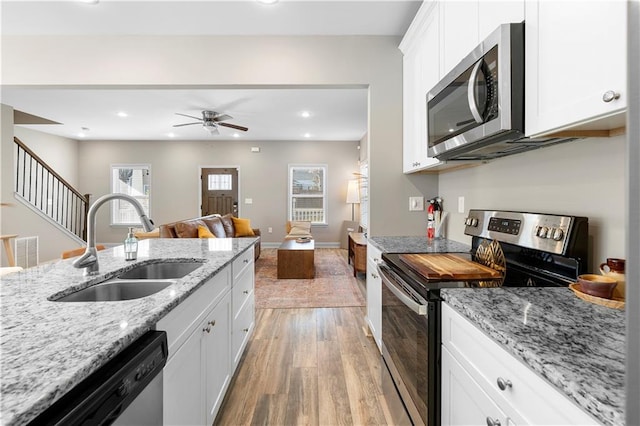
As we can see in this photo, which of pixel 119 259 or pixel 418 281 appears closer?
pixel 418 281

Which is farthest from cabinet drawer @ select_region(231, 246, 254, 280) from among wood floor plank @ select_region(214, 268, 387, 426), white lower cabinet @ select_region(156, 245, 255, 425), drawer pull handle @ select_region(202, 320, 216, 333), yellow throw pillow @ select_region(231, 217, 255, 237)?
yellow throw pillow @ select_region(231, 217, 255, 237)

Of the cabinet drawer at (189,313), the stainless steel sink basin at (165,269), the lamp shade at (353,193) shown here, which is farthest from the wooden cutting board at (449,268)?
the lamp shade at (353,193)

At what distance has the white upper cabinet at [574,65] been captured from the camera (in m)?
0.81

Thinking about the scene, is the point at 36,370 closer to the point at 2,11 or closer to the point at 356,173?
the point at 2,11

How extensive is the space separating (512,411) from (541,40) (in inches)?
45.7

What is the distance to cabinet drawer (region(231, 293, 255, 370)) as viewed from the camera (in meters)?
1.92

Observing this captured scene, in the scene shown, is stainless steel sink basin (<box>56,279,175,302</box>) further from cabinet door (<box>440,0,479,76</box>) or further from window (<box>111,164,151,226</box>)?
window (<box>111,164,151,226</box>)

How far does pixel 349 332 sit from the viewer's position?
2785 mm

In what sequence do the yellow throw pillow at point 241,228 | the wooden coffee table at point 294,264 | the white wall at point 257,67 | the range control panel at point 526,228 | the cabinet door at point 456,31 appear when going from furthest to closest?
the yellow throw pillow at point 241,228 → the wooden coffee table at point 294,264 → the white wall at point 257,67 → the cabinet door at point 456,31 → the range control panel at point 526,228

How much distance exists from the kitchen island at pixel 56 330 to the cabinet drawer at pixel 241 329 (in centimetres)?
71

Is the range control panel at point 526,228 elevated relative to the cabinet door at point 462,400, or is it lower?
elevated

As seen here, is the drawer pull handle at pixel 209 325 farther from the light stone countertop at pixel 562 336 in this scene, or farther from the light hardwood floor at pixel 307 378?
the light stone countertop at pixel 562 336

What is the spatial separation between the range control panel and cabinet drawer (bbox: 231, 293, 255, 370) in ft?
5.19

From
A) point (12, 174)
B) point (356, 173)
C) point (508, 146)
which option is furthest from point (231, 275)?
point (356, 173)
